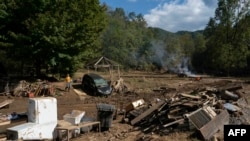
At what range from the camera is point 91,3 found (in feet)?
116

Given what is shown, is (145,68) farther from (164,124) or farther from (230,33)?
(164,124)

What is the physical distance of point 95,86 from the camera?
3183cm

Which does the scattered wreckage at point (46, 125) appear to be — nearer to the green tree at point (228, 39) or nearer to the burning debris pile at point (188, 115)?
the burning debris pile at point (188, 115)

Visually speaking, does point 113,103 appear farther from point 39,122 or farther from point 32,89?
point 39,122

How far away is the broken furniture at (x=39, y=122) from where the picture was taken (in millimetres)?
14500

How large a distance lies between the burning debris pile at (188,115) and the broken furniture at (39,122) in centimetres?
429

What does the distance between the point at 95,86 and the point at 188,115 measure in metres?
15.9

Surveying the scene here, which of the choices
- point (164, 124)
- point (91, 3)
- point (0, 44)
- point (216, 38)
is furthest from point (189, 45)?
point (164, 124)

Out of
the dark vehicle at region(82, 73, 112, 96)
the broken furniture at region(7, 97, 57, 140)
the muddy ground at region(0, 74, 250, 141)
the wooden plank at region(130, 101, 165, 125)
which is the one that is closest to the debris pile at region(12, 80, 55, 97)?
the muddy ground at region(0, 74, 250, 141)

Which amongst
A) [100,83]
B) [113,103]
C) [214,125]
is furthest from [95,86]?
[214,125]

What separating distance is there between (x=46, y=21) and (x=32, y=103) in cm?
1701

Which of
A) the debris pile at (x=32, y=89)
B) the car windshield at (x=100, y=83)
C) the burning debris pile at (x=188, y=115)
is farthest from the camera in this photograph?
the car windshield at (x=100, y=83)

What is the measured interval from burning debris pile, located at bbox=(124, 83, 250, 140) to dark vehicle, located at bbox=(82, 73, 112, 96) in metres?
10.9

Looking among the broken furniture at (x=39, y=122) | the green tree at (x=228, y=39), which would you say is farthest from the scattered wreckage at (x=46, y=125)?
the green tree at (x=228, y=39)
